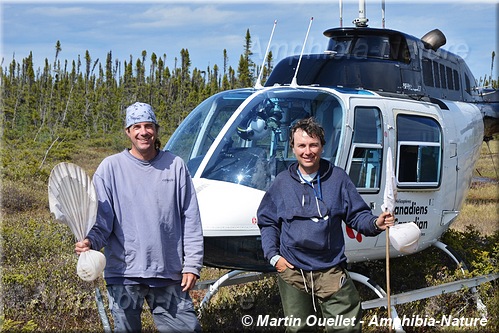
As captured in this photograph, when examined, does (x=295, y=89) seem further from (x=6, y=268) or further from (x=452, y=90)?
(x=6, y=268)

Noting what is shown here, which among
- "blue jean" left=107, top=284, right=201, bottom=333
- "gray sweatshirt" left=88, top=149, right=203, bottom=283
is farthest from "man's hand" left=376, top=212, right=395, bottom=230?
"blue jean" left=107, top=284, right=201, bottom=333

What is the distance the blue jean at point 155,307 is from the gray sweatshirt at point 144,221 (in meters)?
0.09

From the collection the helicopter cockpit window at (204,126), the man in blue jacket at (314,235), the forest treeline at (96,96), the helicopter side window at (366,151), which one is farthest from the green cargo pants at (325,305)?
the forest treeline at (96,96)

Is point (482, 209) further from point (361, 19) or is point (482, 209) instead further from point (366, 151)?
point (366, 151)

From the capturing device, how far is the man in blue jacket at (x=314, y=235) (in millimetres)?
3785

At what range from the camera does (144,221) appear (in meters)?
3.71

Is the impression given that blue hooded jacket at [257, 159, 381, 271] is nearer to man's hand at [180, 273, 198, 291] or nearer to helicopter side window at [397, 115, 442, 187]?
man's hand at [180, 273, 198, 291]

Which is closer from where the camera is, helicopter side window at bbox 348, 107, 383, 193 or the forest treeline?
helicopter side window at bbox 348, 107, 383, 193

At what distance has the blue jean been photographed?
146 inches

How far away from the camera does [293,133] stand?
3.90 m

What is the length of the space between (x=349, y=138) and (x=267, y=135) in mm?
715

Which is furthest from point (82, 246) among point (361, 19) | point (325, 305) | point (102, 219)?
point (361, 19)

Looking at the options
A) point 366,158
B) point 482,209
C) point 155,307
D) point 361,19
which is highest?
point 361,19

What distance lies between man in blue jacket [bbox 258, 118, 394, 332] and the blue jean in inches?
23.7
